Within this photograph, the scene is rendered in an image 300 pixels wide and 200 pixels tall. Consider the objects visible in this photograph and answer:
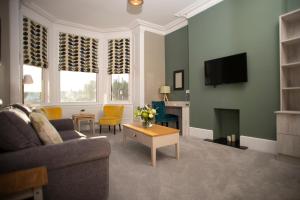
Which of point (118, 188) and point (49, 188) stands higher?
point (49, 188)

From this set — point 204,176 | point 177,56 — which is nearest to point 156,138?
point 204,176

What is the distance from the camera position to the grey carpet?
1743 millimetres

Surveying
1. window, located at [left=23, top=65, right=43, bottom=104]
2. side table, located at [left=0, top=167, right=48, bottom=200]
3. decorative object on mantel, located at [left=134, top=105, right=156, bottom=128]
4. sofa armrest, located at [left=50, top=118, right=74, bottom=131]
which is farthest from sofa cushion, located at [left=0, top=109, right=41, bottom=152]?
window, located at [left=23, top=65, right=43, bottom=104]

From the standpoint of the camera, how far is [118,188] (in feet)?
6.17

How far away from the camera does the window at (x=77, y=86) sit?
16.8ft

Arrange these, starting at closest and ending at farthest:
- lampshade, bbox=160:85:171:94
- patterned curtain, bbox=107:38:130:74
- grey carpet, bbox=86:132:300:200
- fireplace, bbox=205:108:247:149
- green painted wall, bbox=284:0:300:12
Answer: grey carpet, bbox=86:132:300:200 → green painted wall, bbox=284:0:300:12 → fireplace, bbox=205:108:247:149 → lampshade, bbox=160:85:171:94 → patterned curtain, bbox=107:38:130:74

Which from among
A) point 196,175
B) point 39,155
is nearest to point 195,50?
point 196,175

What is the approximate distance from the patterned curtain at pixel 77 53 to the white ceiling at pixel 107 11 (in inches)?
20.0

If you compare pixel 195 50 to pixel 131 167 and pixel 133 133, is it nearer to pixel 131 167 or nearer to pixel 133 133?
pixel 133 133

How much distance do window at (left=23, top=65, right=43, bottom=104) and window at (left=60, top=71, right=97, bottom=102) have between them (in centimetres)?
58

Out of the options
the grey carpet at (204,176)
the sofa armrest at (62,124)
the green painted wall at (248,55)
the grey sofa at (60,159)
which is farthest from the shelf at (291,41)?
the sofa armrest at (62,124)

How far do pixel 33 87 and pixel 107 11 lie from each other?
110 inches

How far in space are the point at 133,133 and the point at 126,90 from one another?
2.79m

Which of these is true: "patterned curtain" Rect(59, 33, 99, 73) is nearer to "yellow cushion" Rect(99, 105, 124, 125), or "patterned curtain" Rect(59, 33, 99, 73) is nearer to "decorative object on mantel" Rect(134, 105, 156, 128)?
"yellow cushion" Rect(99, 105, 124, 125)
